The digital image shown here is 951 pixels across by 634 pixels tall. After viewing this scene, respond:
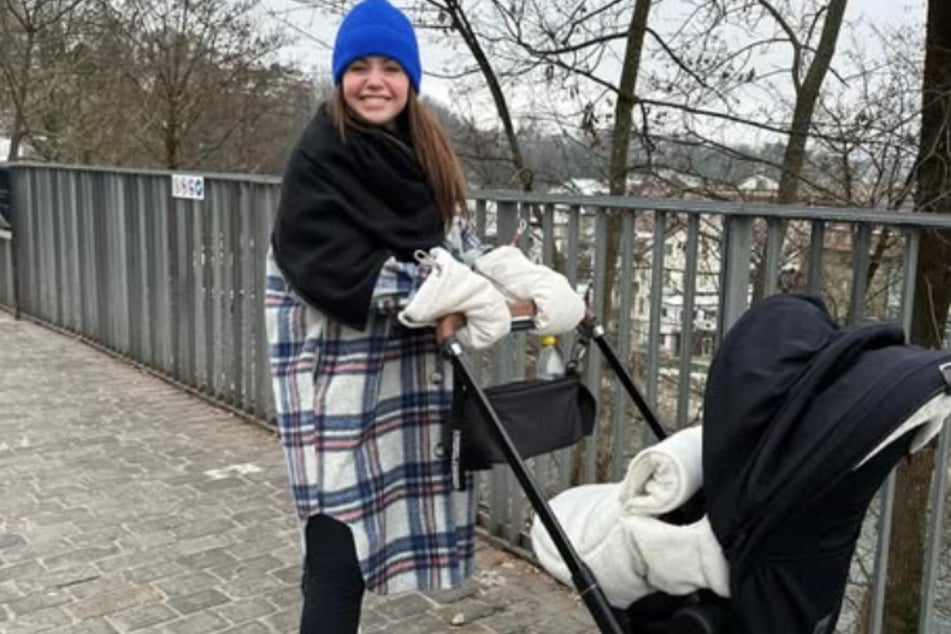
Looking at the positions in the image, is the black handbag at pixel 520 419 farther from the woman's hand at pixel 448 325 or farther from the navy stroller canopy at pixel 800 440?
the navy stroller canopy at pixel 800 440

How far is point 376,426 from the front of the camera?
2.50m

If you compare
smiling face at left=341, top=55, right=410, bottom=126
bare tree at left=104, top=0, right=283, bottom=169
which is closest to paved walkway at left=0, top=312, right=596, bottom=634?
smiling face at left=341, top=55, right=410, bottom=126

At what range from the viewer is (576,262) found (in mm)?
3713

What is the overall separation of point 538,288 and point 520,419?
330mm

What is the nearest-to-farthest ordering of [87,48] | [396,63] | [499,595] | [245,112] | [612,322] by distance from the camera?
[396,63], [499,595], [612,322], [87,48], [245,112]

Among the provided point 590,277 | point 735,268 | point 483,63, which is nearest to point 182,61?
point 483,63

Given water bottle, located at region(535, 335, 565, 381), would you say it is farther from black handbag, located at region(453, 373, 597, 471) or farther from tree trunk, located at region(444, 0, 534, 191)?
tree trunk, located at region(444, 0, 534, 191)

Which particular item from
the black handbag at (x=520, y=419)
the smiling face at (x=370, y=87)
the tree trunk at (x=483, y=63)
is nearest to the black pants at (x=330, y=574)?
the black handbag at (x=520, y=419)

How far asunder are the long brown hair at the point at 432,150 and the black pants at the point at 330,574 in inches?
34.2

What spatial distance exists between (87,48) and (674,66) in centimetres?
924

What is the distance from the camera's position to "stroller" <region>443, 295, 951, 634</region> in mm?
1668

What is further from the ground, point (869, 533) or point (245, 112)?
point (245, 112)

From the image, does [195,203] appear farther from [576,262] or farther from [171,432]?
[576,262]

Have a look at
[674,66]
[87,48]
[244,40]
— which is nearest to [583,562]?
[674,66]
